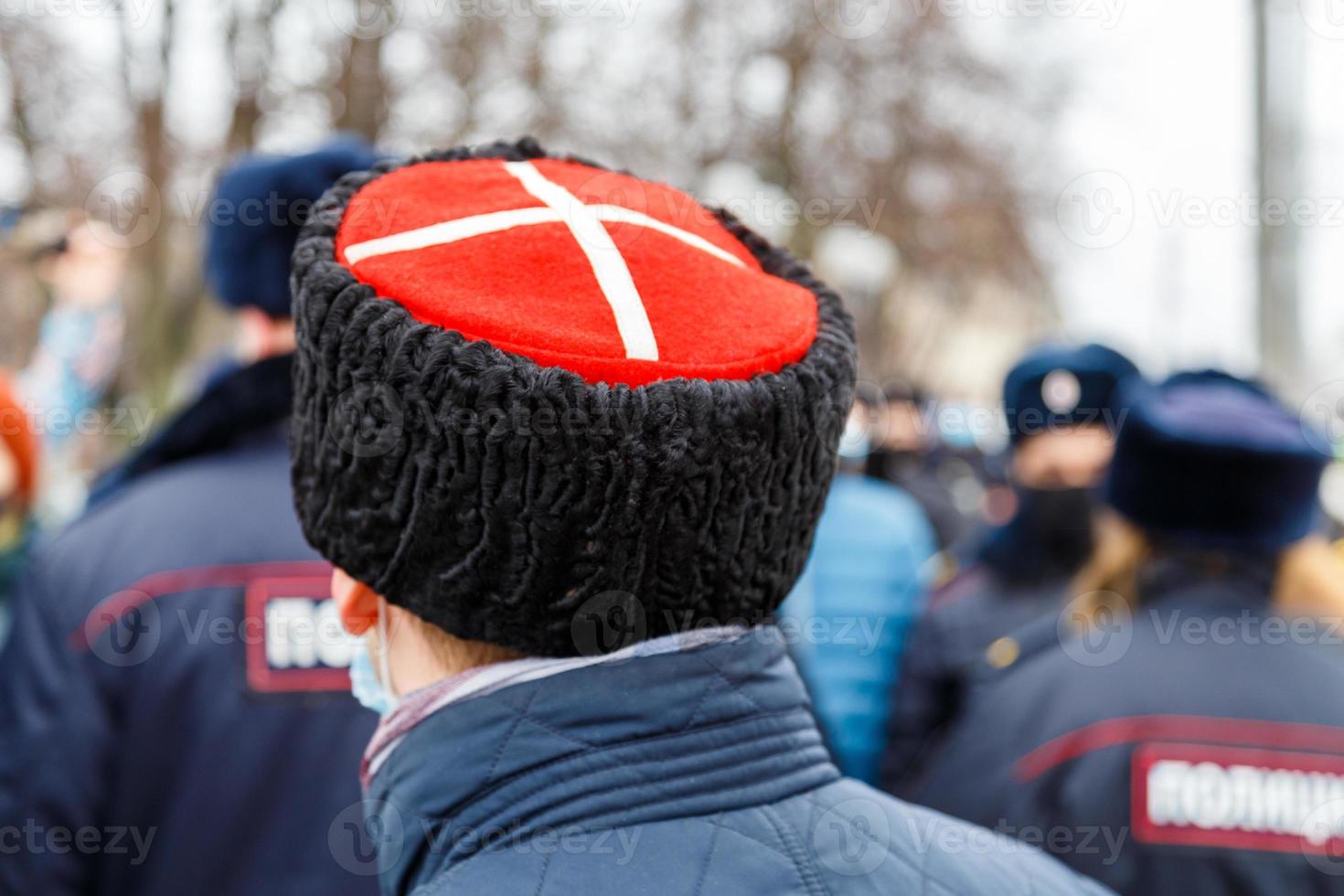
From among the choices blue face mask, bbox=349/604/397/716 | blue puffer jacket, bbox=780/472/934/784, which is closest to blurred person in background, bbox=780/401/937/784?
blue puffer jacket, bbox=780/472/934/784

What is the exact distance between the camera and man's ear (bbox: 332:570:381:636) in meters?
1.19

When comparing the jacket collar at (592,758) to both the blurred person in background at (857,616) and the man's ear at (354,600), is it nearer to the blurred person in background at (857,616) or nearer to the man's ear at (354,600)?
the man's ear at (354,600)

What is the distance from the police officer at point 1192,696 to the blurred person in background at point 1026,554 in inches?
33.4

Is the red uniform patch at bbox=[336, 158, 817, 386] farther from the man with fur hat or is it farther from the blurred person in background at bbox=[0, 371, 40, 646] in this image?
the blurred person in background at bbox=[0, 371, 40, 646]

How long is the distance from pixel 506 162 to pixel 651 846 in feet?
2.34

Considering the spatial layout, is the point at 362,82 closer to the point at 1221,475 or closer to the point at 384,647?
the point at 1221,475

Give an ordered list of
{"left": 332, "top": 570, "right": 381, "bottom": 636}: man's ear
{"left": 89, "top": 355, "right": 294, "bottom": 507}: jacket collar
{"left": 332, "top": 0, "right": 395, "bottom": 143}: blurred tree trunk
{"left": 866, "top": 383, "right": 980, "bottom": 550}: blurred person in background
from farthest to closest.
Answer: {"left": 332, "top": 0, "right": 395, "bottom": 143}: blurred tree trunk < {"left": 866, "top": 383, "right": 980, "bottom": 550}: blurred person in background < {"left": 89, "top": 355, "right": 294, "bottom": 507}: jacket collar < {"left": 332, "top": 570, "right": 381, "bottom": 636}: man's ear

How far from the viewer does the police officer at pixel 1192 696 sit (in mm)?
2006

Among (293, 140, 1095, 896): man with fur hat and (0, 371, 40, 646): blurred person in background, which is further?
(0, 371, 40, 646): blurred person in background

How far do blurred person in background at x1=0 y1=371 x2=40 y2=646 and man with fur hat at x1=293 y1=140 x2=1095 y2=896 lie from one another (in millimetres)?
1990

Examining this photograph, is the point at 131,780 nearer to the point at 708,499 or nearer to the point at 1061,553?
the point at 708,499

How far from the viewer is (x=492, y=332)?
1002 millimetres

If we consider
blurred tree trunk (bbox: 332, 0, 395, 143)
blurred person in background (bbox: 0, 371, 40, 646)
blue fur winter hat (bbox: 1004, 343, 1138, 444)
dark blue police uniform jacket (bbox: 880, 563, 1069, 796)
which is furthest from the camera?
blurred tree trunk (bbox: 332, 0, 395, 143)

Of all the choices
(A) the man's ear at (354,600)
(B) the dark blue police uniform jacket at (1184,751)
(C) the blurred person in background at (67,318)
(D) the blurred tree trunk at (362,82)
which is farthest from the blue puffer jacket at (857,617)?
(D) the blurred tree trunk at (362,82)
